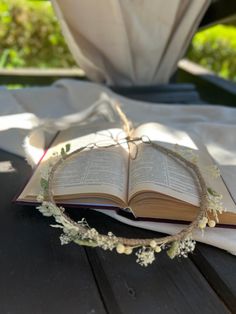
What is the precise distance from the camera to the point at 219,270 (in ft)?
2.05

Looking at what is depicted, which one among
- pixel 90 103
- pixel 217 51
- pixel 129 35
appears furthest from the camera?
pixel 217 51

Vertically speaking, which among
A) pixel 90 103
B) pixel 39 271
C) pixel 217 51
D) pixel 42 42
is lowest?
pixel 42 42

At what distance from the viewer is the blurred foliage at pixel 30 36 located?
3.91 metres

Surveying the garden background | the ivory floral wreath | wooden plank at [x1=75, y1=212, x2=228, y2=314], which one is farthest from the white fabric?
the garden background

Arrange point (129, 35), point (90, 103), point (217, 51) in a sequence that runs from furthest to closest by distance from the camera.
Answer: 1. point (217, 51)
2. point (129, 35)
3. point (90, 103)

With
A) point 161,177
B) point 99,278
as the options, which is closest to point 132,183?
point 161,177

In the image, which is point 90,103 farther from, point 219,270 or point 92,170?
point 219,270

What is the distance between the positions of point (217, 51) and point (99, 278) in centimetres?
408

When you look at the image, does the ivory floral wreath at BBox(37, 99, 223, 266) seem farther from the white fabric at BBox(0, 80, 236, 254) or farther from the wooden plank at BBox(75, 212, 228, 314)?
the white fabric at BBox(0, 80, 236, 254)

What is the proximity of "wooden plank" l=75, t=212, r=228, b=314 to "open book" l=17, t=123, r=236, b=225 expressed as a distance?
8cm

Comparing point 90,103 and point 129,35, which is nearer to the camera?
point 90,103

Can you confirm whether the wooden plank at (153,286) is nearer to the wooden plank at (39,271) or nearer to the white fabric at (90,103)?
the wooden plank at (39,271)

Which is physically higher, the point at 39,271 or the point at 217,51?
the point at 39,271

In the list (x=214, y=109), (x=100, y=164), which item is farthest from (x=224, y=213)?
(x=214, y=109)
